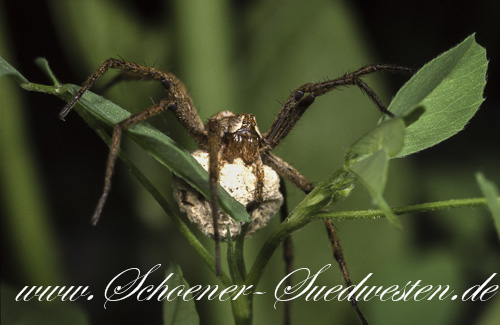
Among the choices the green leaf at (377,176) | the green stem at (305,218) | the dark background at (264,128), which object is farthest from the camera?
the dark background at (264,128)

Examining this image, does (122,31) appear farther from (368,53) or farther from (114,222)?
(368,53)

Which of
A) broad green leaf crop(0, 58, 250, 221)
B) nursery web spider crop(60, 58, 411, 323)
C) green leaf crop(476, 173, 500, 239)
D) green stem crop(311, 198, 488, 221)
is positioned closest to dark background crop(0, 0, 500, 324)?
nursery web spider crop(60, 58, 411, 323)

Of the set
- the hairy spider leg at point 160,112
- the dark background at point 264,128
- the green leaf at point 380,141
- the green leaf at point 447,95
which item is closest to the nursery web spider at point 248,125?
the hairy spider leg at point 160,112

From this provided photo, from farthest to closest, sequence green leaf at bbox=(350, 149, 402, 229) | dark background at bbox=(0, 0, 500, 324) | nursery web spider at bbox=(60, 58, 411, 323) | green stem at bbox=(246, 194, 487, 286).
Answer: dark background at bbox=(0, 0, 500, 324)
nursery web spider at bbox=(60, 58, 411, 323)
green stem at bbox=(246, 194, 487, 286)
green leaf at bbox=(350, 149, 402, 229)

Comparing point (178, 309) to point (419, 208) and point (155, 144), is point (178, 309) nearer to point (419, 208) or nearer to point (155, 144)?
point (155, 144)

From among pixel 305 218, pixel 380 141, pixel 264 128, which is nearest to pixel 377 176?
pixel 380 141

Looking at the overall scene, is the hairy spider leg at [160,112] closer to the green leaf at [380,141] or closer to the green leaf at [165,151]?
the green leaf at [165,151]

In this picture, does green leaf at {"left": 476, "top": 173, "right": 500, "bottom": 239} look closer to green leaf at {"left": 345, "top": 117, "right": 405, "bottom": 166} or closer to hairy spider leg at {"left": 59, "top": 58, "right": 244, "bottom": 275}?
green leaf at {"left": 345, "top": 117, "right": 405, "bottom": 166}
